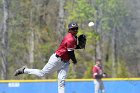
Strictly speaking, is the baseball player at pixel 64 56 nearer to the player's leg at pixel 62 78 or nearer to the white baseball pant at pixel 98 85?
the player's leg at pixel 62 78

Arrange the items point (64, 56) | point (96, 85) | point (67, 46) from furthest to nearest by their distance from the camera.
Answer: point (96, 85) → point (64, 56) → point (67, 46)

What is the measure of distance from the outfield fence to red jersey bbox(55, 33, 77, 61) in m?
10.2

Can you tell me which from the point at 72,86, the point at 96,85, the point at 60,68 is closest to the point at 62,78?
the point at 60,68

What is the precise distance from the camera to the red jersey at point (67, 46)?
11.8m

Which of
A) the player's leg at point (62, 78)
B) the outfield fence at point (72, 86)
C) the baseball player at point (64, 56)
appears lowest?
the outfield fence at point (72, 86)

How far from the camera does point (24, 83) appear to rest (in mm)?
22828

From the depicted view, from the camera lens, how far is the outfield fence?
21.9 m

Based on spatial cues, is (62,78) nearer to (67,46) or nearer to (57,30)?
(67,46)

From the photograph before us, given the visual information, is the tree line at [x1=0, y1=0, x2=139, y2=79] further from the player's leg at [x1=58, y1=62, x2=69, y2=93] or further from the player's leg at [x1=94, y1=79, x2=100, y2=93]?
the player's leg at [x1=58, y1=62, x2=69, y2=93]

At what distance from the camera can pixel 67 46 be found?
11828 millimetres

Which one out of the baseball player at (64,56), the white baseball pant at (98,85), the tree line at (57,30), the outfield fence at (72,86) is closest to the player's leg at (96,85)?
the white baseball pant at (98,85)

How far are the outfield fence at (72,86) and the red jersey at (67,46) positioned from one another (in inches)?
402

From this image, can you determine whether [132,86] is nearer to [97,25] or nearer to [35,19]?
[97,25]

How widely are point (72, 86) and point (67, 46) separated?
35.6 ft
